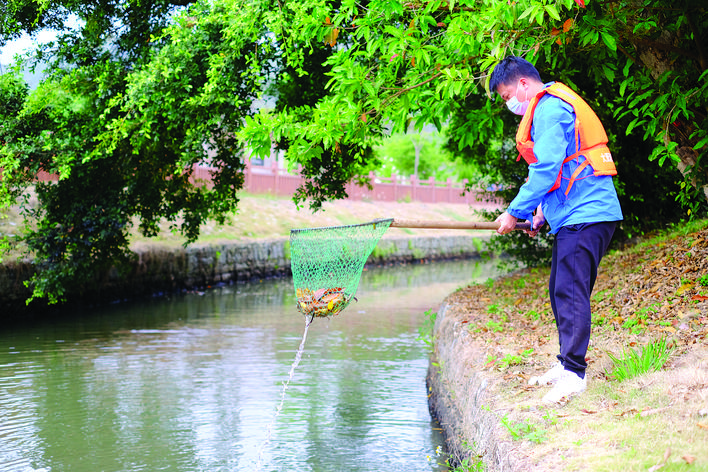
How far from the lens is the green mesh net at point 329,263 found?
18.5 ft

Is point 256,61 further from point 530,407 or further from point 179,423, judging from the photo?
point 530,407

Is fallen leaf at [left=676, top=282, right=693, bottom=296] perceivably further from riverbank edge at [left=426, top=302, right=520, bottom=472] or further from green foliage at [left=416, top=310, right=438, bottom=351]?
green foliage at [left=416, top=310, right=438, bottom=351]

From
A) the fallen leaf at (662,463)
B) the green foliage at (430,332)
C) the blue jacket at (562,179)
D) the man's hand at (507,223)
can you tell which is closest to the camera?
the fallen leaf at (662,463)

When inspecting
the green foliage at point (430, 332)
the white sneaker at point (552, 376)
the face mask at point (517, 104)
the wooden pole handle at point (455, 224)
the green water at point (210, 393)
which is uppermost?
the face mask at point (517, 104)

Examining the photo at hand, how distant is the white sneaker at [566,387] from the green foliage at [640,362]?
40cm

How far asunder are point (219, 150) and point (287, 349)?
3.79 m

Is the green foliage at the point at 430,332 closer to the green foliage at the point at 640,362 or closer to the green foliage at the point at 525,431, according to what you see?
the green foliage at the point at 640,362

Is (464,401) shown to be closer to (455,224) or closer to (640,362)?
(640,362)

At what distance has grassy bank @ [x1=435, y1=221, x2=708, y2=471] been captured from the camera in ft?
11.7

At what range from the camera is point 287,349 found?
36.2ft

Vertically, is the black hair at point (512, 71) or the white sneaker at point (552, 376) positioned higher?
the black hair at point (512, 71)

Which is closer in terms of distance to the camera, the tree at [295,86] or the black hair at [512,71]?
the black hair at [512,71]

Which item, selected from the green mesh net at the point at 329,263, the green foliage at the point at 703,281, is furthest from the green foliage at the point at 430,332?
the green foliage at the point at 703,281

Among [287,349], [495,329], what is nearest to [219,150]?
[287,349]
